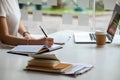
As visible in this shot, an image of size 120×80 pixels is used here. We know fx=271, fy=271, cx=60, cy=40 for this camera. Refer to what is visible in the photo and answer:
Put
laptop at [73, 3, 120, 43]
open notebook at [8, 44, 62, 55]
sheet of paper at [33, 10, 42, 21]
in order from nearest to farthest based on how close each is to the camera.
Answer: open notebook at [8, 44, 62, 55], laptop at [73, 3, 120, 43], sheet of paper at [33, 10, 42, 21]

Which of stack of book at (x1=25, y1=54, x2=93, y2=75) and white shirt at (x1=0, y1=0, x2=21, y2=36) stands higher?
white shirt at (x1=0, y1=0, x2=21, y2=36)

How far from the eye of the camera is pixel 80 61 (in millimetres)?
1739

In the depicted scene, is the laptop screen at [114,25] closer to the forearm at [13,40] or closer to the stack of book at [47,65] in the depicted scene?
the forearm at [13,40]

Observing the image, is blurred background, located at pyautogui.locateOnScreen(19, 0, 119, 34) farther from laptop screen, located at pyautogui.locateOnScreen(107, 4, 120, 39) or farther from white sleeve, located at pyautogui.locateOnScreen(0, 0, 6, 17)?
white sleeve, located at pyautogui.locateOnScreen(0, 0, 6, 17)

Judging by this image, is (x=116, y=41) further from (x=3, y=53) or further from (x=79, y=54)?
(x=3, y=53)

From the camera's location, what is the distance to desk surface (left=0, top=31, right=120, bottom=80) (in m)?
1.43

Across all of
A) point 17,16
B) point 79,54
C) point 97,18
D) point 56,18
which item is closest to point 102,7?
point 97,18

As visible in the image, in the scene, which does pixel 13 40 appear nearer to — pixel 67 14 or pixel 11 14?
pixel 11 14

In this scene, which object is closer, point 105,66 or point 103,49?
point 105,66

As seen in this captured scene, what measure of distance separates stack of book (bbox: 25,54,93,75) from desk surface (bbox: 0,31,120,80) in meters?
0.04

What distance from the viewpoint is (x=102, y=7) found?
3045 mm

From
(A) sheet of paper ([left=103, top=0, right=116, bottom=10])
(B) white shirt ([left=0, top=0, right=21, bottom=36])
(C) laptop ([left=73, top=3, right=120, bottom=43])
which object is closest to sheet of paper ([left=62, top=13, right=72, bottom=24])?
(A) sheet of paper ([left=103, top=0, right=116, bottom=10])

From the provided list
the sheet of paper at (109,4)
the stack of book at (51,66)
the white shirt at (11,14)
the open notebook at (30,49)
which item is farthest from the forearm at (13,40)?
the sheet of paper at (109,4)

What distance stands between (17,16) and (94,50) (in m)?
0.88
